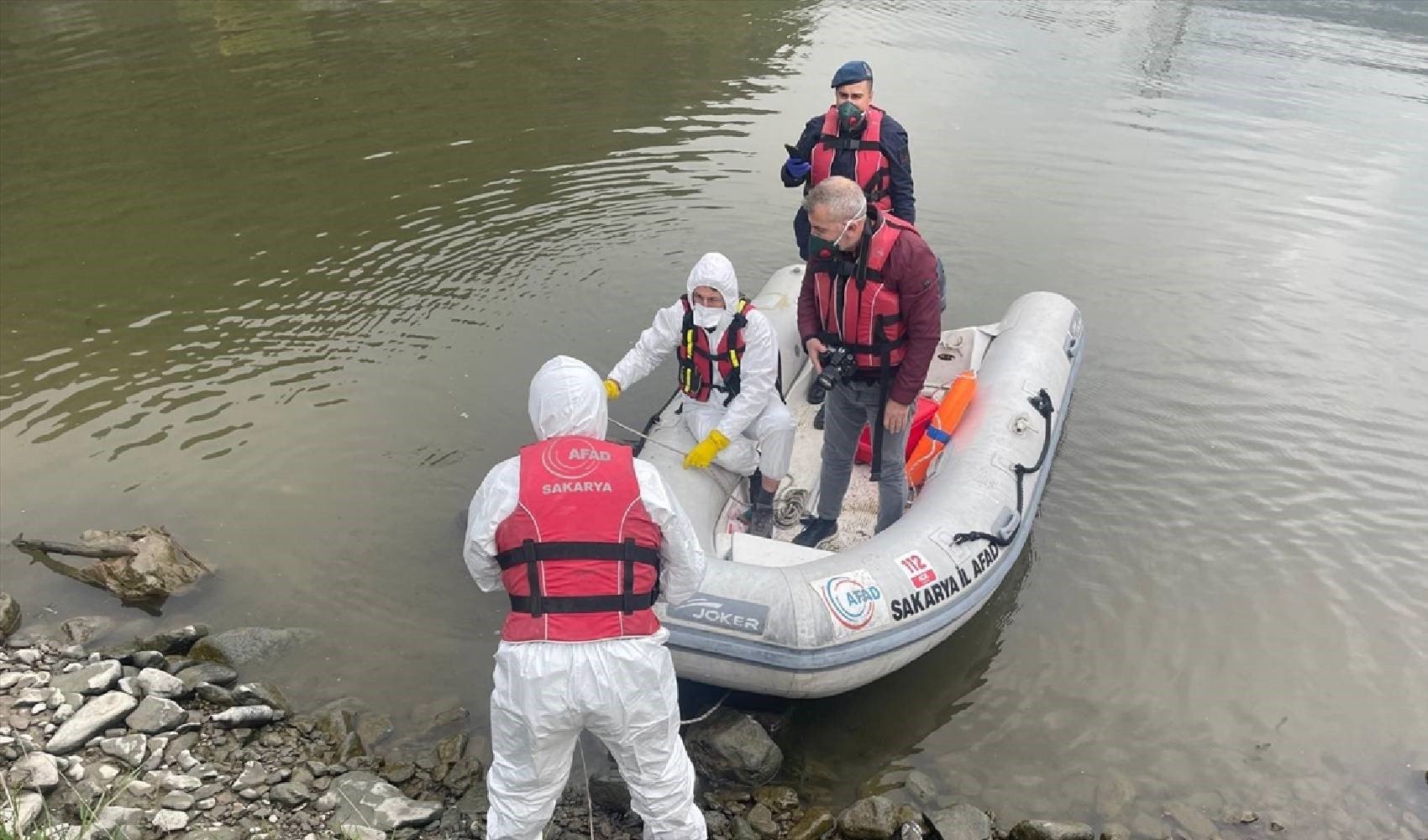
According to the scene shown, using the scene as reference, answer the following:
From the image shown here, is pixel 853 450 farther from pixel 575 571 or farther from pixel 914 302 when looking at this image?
pixel 575 571

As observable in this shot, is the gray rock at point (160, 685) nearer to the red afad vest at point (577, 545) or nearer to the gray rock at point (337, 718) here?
the gray rock at point (337, 718)

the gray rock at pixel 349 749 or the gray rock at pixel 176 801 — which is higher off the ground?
the gray rock at pixel 176 801

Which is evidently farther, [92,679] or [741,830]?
[92,679]

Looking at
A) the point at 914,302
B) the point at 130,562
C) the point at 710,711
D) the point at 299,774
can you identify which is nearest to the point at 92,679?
the point at 130,562

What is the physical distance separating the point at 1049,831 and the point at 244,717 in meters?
3.22

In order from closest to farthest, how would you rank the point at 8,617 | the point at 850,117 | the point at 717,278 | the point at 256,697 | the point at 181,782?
the point at 181,782
the point at 256,697
the point at 717,278
the point at 8,617
the point at 850,117

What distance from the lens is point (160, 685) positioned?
4164 mm

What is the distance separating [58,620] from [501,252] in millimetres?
4477

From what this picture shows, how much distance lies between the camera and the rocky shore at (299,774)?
3543 millimetres

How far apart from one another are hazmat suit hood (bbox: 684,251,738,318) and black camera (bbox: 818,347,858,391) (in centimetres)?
57

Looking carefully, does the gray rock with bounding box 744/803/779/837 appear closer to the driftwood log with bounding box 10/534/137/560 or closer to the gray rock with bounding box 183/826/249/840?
the gray rock with bounding box 183/826/249/840

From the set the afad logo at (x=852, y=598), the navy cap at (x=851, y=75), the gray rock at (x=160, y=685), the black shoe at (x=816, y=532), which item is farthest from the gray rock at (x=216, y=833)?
the navy cap at (x=851, y=75)

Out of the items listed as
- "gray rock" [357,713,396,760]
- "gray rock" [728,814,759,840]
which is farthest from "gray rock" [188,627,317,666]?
"gray rock" [728,814,759,840]

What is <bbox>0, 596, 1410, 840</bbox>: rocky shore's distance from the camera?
11.6 feet
